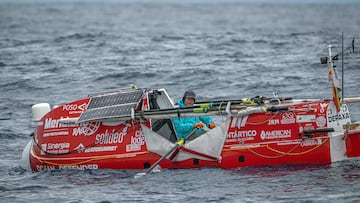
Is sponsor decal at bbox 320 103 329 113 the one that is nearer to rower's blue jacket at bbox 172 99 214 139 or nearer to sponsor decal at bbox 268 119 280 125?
sponsor decal at bbox 268 119 280 125

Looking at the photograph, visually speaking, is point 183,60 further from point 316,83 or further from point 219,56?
point 316,83

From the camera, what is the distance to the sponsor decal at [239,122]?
14869 mm

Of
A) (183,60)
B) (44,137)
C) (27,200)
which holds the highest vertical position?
(183,60)

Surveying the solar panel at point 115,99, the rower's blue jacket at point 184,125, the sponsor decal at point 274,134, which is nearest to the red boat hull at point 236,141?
the sponsor decal at point 274,134

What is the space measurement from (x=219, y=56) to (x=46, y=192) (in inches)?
741

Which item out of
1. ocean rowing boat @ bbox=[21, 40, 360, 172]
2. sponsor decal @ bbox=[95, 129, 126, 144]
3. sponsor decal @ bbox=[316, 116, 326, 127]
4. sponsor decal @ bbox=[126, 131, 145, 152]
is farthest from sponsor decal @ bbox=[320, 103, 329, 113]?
sponsor decal @ bbox=[95, 129, 126, 144]

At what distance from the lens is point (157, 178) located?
48.2 feet

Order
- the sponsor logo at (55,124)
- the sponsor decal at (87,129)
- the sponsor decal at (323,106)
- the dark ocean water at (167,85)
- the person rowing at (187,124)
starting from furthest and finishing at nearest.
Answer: the sponsor logo at (55,124), the sponsor decal at (87,129), the person rowing at (187,124), the sponsor decal at (323,106), the dark ocean water at (167,85)

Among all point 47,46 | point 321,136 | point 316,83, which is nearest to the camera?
point 321,136

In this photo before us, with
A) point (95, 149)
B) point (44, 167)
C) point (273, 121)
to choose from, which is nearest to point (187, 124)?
point (273, 121)

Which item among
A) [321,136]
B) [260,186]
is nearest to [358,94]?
[321,136]

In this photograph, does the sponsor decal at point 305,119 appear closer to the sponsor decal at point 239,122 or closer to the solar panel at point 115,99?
the sponsor decal at point 239,122

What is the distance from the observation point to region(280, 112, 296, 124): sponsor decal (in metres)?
14.6

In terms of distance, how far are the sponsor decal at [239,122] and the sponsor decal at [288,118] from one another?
72cm
